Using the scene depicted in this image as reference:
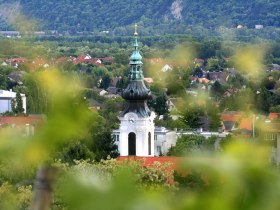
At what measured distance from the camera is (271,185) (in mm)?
1047

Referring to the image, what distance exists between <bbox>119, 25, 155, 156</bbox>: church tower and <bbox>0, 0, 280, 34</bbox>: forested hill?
4003 cm

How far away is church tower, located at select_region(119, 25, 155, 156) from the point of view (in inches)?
869

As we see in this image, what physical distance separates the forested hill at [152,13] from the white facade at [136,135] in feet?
135

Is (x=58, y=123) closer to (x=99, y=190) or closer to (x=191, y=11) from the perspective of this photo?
(x=99, y=190)

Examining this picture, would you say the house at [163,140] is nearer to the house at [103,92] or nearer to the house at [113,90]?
the house at [103,92]

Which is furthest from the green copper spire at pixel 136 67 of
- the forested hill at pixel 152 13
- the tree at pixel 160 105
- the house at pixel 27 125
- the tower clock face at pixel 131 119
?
the forested hill at pixel 152 13

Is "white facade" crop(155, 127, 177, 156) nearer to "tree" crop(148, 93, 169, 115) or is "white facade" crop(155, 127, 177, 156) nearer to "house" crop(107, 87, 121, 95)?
"tree" crop(148, 93, 169, 115)

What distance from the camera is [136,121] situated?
2281 centimetres

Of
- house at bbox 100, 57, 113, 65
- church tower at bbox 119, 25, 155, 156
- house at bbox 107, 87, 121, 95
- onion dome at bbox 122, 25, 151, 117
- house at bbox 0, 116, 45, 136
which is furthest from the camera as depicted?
house at bbox 100, 57, 113, 65

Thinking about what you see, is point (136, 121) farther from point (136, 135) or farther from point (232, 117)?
point (232, 117)

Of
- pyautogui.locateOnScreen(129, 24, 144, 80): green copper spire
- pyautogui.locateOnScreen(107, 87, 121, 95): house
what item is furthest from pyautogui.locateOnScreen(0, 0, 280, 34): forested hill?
pyautogui.locateOnScreen(129, 24, 144, 80): green copper spire

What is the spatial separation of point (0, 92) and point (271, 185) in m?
39.4

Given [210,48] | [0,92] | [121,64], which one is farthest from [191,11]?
[210,48]

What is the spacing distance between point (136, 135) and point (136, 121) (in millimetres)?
491
